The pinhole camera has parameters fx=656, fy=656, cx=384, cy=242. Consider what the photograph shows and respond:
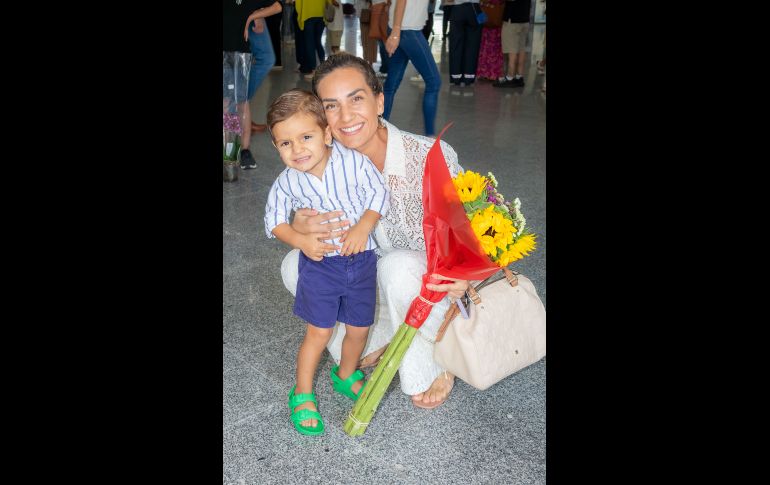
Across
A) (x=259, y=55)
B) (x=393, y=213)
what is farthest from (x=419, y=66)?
(x=393, y=213)

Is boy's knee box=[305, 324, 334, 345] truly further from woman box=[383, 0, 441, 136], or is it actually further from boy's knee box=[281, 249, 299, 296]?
woman box=[383, 0, 441, 136]

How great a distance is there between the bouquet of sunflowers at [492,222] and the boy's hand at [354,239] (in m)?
0.31

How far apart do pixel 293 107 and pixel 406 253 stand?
582 mm

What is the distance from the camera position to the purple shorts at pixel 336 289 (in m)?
2.00

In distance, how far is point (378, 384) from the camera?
1961 mm

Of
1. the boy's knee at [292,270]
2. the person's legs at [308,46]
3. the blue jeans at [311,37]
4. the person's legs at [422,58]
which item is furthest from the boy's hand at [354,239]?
the person's legs at [308,46]

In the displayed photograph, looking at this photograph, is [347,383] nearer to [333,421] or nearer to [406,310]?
[333,421]

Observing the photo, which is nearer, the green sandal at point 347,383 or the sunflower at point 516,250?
the sunflower at point 516,250

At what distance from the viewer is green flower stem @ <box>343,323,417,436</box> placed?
77.0 inches

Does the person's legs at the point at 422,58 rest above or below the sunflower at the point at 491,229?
above

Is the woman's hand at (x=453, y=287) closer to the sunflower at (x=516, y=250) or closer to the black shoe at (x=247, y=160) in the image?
the sunflower at (x=516, y=250)
